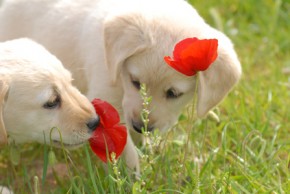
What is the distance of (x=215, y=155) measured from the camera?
4617 millimetres

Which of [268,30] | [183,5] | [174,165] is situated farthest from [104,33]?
[268,30]

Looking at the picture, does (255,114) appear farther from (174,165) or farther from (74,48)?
(74,48)

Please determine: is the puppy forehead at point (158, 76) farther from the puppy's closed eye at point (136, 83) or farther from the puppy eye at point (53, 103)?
the puppy eye at point (53, 103)

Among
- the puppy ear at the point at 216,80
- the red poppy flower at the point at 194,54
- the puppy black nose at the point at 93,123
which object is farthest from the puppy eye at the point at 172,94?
the red poppy flower at the point at 194,54

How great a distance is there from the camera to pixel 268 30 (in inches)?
277

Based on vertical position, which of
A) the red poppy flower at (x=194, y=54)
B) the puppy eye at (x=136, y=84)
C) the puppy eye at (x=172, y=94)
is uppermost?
the red poppy flower at (x=194, y=54)

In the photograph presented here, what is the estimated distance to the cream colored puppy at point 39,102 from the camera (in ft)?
12.7

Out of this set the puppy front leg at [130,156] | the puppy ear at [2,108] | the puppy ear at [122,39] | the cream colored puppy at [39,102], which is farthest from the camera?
the puppy front leg at [130,156]

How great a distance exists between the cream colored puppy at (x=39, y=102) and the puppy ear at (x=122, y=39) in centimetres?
39

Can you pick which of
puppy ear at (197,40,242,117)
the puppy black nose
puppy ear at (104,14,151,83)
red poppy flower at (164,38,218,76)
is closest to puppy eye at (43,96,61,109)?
the puppy black nose

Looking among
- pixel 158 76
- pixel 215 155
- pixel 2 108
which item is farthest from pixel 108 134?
pixel 215 155

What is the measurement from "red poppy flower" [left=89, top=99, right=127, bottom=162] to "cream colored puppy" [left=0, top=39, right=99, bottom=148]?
5 cm

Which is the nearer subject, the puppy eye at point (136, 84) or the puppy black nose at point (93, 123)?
the puppy black nose at point (93, 123)

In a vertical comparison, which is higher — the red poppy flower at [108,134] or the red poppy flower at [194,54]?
the red poppy flower at [194,54]
